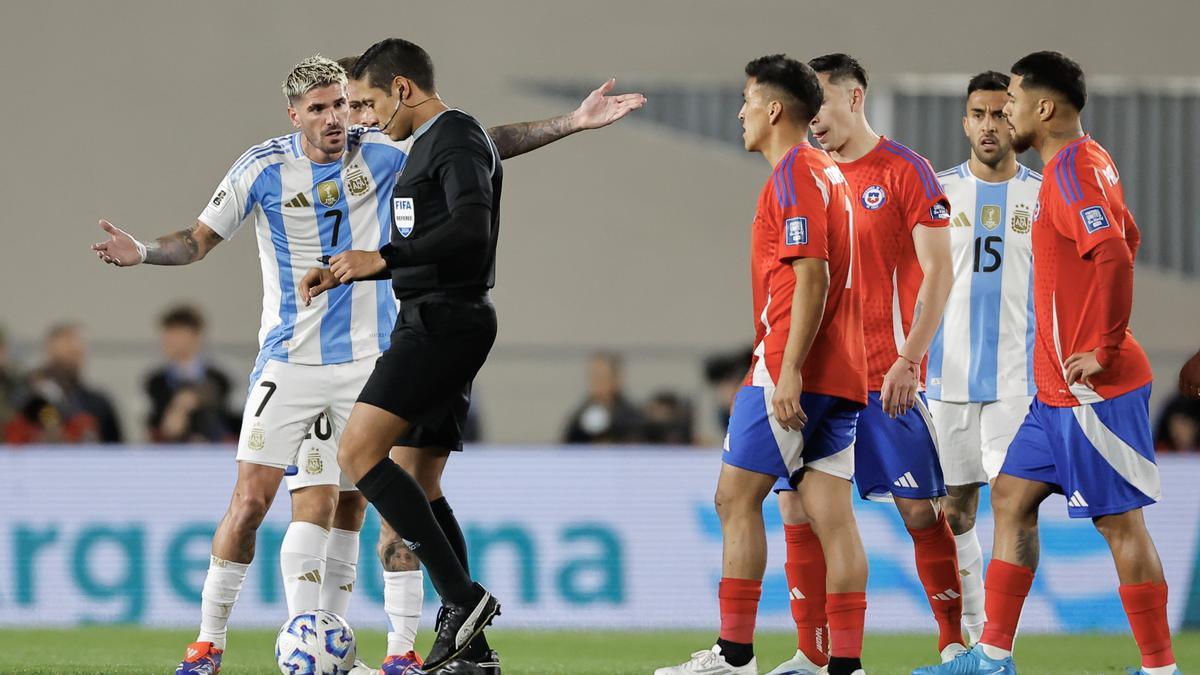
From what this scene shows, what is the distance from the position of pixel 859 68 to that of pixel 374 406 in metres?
2.32

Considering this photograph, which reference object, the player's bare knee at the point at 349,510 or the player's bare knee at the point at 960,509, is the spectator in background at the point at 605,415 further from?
the player's bare knee at the point at 349,510

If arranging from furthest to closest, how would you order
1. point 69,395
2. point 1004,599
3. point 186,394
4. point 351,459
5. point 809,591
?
point 69,395 < point 186,394 < point 809,591 < point 1004,599 < point 351,459

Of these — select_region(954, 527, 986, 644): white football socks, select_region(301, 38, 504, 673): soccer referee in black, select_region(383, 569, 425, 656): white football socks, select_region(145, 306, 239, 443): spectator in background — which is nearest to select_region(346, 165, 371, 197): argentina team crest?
select_region(301, 38, 504, 673): soccer referee in black

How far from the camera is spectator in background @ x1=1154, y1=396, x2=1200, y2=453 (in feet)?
34.7

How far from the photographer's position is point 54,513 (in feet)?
30.0

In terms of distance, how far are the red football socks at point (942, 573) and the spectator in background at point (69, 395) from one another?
20.5 feet

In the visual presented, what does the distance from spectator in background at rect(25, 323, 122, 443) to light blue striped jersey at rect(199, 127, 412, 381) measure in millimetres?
4720

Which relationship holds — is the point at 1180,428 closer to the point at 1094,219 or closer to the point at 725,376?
the point at 725,376

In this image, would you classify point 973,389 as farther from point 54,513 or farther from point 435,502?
point 54,513

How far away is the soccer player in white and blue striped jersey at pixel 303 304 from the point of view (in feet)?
18.7

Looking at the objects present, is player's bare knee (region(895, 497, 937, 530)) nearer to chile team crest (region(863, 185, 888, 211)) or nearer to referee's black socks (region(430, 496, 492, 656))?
chile team crest (region(863, 185, 888, 211))

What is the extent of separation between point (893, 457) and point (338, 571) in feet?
7.00

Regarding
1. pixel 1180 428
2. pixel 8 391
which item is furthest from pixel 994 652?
pixel 8 391

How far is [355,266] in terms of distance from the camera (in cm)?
496
